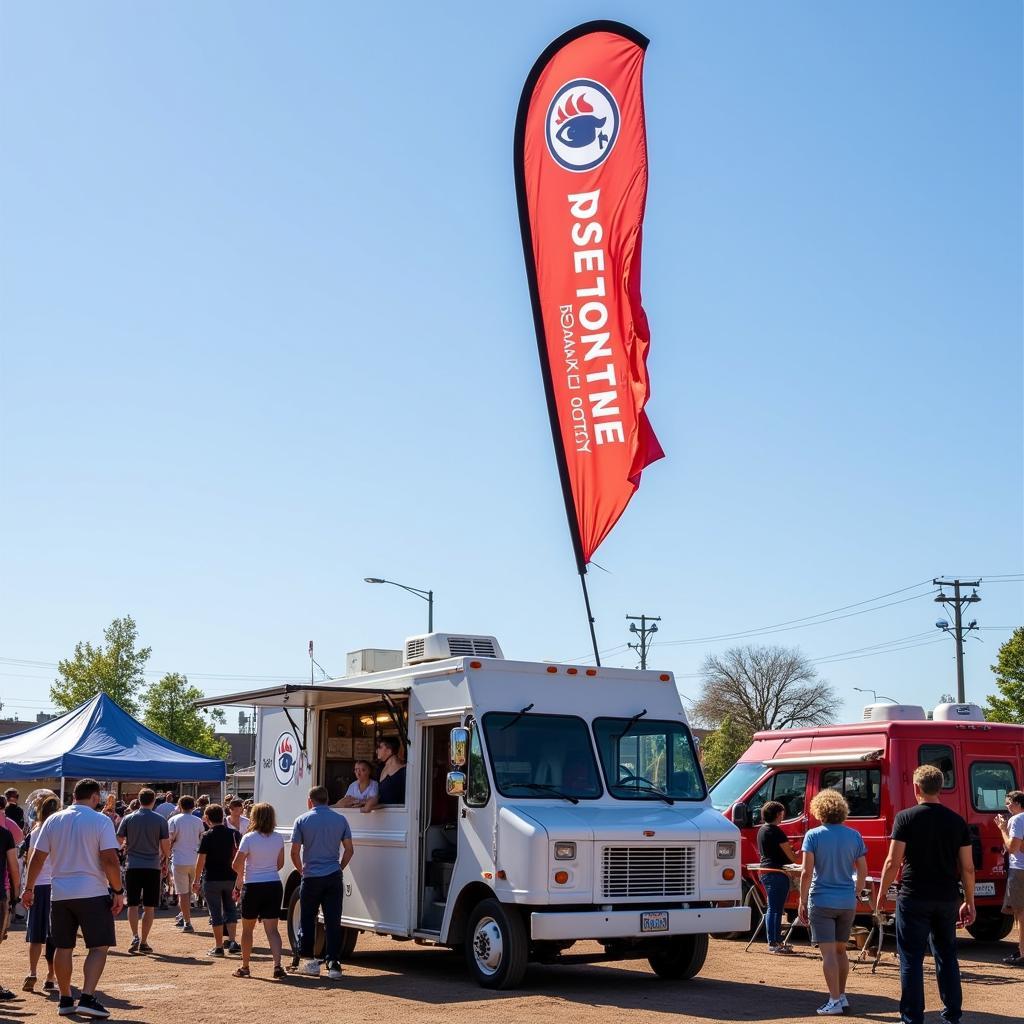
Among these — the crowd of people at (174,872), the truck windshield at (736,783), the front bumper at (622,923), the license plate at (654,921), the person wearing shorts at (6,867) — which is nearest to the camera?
the crowd of people at (174,872)

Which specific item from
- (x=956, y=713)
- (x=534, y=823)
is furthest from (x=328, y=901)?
(x=956, y=713)

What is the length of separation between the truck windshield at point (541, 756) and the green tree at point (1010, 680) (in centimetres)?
3756

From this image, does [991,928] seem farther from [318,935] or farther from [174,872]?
[174,872]

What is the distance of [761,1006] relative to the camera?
10.2 meters

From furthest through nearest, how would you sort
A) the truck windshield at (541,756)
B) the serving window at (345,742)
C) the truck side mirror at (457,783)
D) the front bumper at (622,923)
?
1. the serving window at (345,742)
2. the truck windshield at (541,756)
3. the truck side mirror at (457,783)
4. the front bumper at (622,923)

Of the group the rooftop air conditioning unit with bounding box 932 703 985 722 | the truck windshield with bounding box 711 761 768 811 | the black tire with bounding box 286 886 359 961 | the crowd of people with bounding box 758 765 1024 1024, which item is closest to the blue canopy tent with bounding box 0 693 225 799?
the black tire with bounding box 286 886 359 961

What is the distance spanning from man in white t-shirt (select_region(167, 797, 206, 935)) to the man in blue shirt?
17.6 ft

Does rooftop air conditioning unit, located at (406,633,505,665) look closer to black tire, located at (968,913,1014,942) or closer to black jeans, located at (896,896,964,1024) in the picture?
black jeans, located at (896,896,964,1024)

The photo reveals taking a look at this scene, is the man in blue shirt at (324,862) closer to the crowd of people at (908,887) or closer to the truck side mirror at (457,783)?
the truck side mirror at (457,783)

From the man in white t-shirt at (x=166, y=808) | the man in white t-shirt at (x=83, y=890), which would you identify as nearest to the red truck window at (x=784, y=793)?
the man in white t-shirt at (x=83, y=890)

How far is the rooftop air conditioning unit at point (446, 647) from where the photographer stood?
42.1ft

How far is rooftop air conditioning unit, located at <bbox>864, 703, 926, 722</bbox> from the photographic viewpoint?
15087 mm

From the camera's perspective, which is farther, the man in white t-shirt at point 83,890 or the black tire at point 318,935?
the black tire at point 318,935

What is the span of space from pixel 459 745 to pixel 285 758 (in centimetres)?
392
